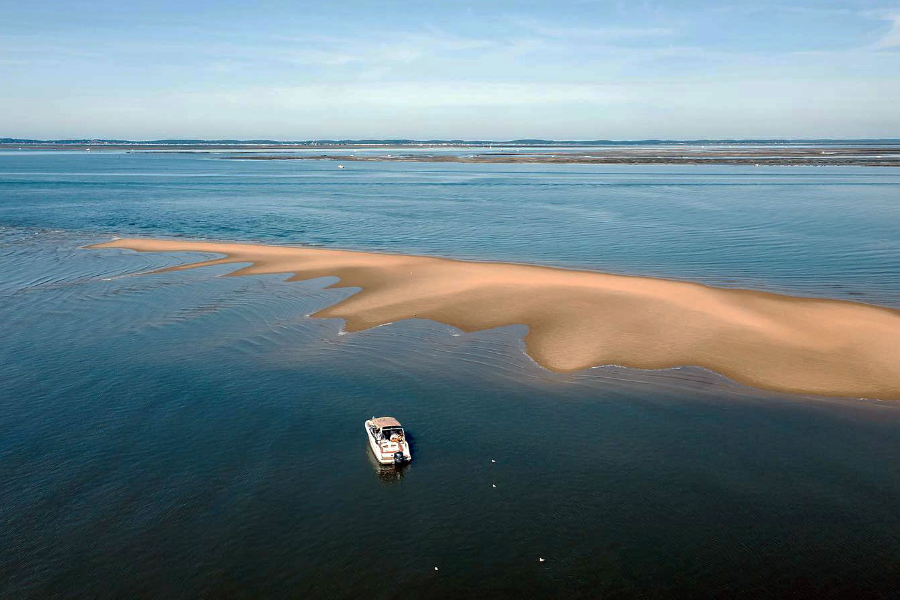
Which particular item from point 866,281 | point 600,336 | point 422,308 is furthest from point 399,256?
point 866,281

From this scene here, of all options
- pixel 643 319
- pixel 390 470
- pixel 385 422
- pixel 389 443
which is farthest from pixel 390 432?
pixel 643 319

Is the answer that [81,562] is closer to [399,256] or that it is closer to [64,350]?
[64,350]

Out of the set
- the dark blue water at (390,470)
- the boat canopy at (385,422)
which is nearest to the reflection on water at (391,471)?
the dark blue water at (390,470)

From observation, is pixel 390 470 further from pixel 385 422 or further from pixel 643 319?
pixel 643 319

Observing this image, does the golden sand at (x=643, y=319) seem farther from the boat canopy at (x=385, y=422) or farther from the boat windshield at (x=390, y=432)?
the boat windshield at (x=390, y=432)

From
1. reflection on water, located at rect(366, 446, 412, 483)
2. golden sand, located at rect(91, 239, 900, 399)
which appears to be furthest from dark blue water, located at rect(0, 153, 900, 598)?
golden sand, located at rect(91, 239, 900, 399)

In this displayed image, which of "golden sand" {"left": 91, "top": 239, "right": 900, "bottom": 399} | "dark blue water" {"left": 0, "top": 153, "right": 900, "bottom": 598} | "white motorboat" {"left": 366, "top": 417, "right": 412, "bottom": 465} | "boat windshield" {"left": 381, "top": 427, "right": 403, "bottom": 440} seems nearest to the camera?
"dark blue water" {"left": 0, "top": 153, "right": 900, "bottom": 598}

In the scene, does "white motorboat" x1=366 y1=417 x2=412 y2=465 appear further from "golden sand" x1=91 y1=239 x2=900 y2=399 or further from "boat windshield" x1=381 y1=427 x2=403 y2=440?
"golden sand" x1=91 y1=239 x2=900 y2=399
